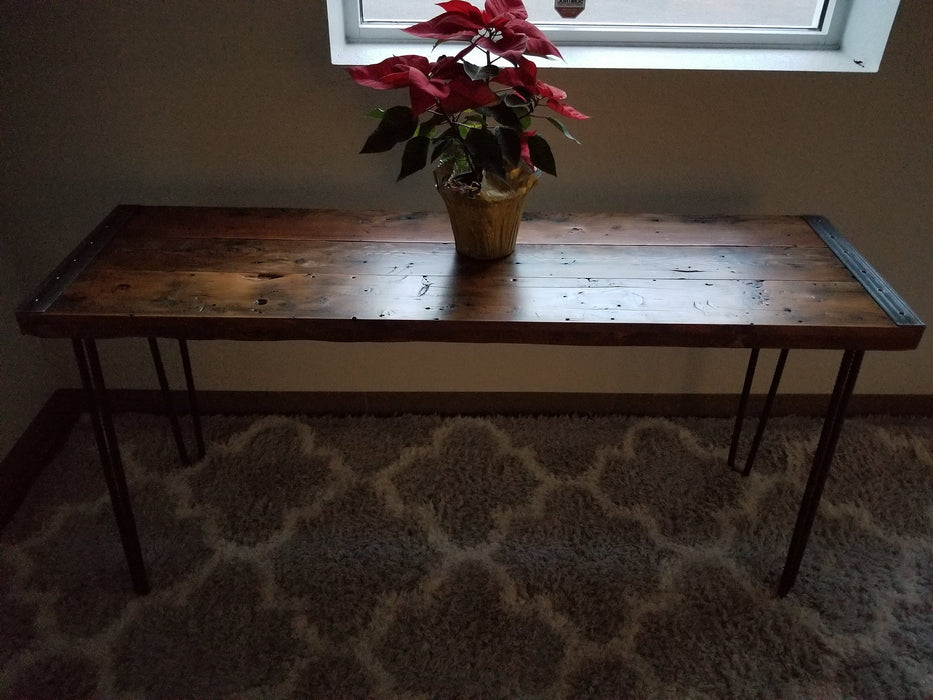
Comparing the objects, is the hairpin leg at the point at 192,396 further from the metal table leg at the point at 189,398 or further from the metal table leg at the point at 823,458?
the metal table leg at the point at 823,458

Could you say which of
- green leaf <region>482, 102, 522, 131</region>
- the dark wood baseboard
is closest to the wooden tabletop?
green leaf <region>482, 102, 522, 131</region>

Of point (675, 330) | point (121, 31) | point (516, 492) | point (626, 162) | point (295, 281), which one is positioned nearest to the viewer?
point (675, 330)

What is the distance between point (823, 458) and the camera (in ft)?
4.34

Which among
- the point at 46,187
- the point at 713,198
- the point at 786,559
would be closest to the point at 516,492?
the point at 786,559

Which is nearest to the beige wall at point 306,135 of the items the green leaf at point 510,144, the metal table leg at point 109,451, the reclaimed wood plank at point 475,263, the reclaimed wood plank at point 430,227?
the reclaimed wood plank at point 430,227

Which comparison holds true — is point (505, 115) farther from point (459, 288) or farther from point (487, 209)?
point (459, 288)

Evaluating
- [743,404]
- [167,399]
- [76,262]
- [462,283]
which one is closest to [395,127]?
[462,283]

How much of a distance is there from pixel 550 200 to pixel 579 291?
47 centimetres

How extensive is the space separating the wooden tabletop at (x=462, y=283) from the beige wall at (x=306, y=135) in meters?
0.16

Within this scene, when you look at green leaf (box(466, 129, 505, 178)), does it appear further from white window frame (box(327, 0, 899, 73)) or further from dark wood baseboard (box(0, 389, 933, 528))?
dark wood baseboard (box(0, 389, 933, 528))

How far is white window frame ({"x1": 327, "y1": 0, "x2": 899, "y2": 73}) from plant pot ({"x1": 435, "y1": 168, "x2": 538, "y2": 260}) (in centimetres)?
40

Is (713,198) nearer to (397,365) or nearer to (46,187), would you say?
(397,365)

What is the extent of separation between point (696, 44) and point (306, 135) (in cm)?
92

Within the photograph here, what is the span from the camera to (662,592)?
58.7 inches
